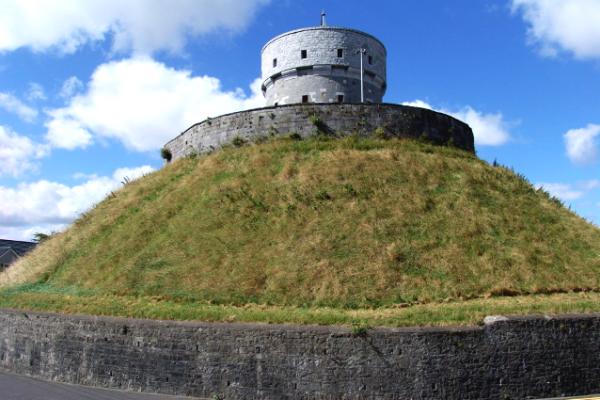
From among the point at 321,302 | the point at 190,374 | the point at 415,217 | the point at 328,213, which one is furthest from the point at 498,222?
the point at 190,374

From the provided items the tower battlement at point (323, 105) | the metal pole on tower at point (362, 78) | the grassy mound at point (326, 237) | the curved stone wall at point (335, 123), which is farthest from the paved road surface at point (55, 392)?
the metal pole on tower at point (362, 78)

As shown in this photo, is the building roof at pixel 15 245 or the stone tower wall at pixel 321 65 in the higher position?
the stone tower wall at pixel 321 65

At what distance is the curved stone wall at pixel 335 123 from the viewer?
21.9 metres

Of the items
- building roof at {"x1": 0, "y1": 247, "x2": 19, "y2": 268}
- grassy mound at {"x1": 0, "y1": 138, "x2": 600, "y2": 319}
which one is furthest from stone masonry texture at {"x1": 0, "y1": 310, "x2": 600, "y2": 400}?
building roof at {"x1": 0, "y1": 247, "x2": 19, "y2": 268}

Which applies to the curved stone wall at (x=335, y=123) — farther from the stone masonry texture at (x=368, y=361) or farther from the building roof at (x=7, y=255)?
the building roof at (x=7, y=255)

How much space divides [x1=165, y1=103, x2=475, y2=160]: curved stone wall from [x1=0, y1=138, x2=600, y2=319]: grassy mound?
0.89 meters

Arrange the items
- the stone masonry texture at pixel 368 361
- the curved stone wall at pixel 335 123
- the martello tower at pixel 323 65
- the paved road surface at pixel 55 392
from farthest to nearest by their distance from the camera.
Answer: the martello tower at pixel 323 65 → the curved stone wall at pixel 335 123 → the paved road surface at pixel 55 392 → the stone masonry texture at pixel 368 361

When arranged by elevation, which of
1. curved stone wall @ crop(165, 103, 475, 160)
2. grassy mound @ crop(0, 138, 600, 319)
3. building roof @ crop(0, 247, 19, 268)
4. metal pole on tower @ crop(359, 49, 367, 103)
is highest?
metal pole on tower @ crop(359, 49, 367, 103)

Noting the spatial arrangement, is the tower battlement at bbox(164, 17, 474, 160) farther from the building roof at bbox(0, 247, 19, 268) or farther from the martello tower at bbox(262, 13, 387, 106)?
the building roof at bbox(0, 247, 19, 268)

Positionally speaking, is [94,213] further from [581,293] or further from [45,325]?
[581,293]

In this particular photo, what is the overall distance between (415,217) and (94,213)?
14.5 metres

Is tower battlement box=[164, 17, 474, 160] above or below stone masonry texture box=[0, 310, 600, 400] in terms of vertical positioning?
above

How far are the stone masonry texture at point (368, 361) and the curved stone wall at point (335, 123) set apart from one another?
1229 centimetres

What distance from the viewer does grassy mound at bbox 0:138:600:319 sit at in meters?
13.9
